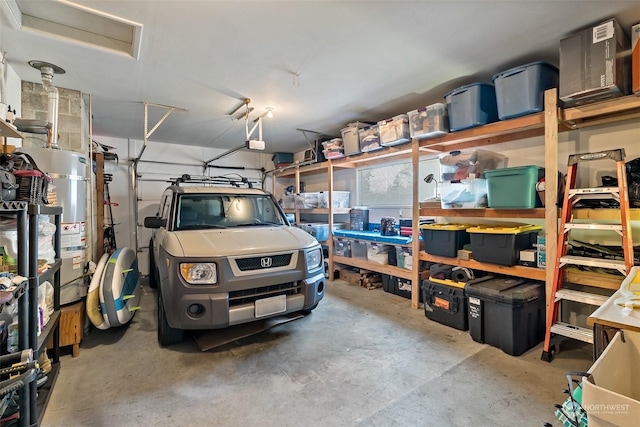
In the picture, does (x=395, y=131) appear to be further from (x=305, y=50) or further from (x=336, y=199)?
(x=336, y=199)

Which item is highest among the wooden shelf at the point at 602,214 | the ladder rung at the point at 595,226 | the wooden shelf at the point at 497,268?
the wooden shelf at the point at 602,214

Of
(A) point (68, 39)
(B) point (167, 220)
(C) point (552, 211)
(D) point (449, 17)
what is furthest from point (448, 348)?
(A) point (68, 39)

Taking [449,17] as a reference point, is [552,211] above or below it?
below

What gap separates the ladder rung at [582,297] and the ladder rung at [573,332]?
241 mm

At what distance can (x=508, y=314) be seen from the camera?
270 centimetres

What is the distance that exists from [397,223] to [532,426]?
335 cm

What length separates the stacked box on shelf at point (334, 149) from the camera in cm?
505

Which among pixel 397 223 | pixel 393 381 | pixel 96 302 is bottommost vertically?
pixel 393 381

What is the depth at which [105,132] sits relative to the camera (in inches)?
211

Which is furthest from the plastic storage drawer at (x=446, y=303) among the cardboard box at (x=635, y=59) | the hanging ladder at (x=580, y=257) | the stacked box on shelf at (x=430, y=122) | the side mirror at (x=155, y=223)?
the side mirror at (x=155, y=223)

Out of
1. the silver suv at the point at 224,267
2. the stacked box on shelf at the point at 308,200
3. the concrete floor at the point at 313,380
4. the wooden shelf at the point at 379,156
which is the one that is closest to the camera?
the concrete floor at the point at 313,380

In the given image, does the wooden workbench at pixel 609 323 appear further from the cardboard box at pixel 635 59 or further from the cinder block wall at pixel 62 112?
the cinder block wall at pixel 62 112

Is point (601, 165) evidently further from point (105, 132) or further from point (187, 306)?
point (105, 132)

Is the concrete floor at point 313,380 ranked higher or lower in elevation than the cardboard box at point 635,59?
lower
